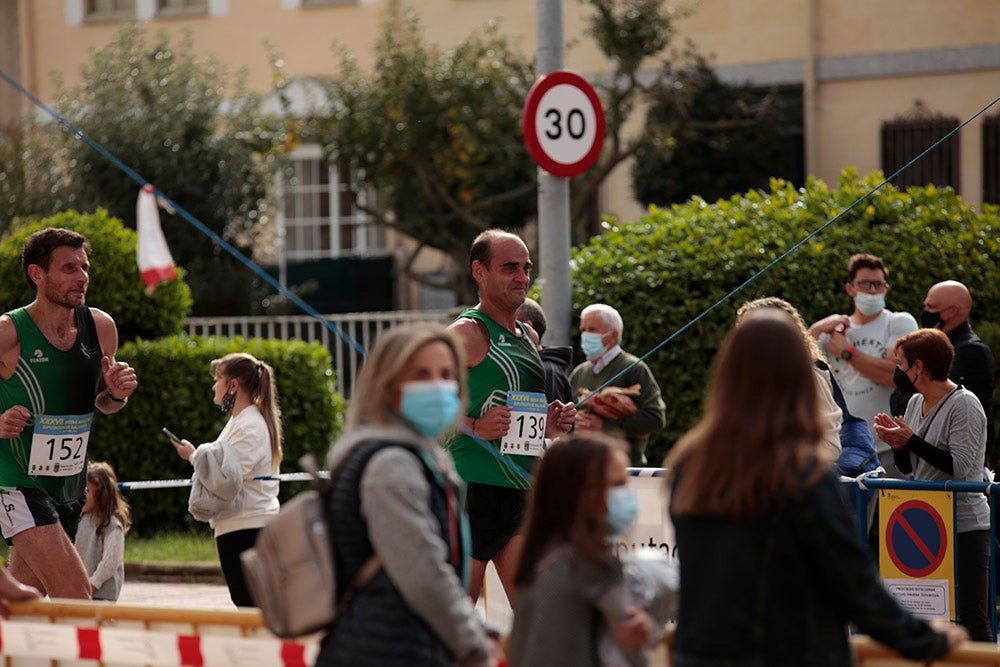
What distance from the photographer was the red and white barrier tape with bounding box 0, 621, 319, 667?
4918 millimetres

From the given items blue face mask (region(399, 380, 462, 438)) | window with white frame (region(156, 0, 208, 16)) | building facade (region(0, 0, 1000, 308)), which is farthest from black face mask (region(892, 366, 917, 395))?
window with white frame (region(156, 0, 208, 16))

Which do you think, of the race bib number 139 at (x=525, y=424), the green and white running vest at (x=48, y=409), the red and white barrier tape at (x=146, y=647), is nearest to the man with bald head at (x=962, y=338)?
the race bib number 139 at (x=525, y=424)

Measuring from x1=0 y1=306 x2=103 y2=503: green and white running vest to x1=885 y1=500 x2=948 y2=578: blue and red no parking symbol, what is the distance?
12.6ft

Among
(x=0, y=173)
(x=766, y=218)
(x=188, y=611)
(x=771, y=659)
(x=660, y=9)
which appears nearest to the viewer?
(x=771, y=659)

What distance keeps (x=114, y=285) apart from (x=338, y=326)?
16.2 ft

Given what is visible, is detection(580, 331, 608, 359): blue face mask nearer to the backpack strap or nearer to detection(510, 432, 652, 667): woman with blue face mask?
detection(510, 432, 652, 667): woman with blue face mask

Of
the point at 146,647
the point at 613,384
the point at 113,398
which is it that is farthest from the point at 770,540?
the point at 613,384

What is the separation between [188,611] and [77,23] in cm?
2143

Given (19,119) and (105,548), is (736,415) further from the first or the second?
(19,119)

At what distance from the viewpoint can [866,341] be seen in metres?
9.54

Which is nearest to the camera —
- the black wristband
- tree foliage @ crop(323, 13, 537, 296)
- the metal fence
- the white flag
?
the black wristband

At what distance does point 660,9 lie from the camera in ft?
64.1

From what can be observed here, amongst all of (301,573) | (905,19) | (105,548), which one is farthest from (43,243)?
(905,19)

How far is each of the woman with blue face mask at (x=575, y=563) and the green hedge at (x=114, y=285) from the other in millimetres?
9127
